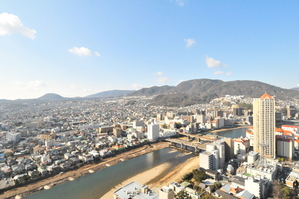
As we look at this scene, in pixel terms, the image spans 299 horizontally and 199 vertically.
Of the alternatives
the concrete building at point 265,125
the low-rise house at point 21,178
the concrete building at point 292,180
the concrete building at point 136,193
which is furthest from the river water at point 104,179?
the concrete building at point 292,180

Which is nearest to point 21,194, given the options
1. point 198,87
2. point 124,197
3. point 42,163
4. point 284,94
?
point 42,163

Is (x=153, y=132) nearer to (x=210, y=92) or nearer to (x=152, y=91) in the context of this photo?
(x=210, y=92)

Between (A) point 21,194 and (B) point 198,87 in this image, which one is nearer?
(A) point 21,194

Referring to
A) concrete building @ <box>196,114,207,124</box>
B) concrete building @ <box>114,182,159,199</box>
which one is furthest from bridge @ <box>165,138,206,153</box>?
concrete building @ <box>196,114,207,124</box>

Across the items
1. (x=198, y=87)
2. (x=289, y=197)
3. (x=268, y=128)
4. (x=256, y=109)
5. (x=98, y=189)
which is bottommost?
(x=98, y=189)

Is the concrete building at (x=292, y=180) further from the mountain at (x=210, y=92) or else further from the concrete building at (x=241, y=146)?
the mountain at (x=210, y=92)

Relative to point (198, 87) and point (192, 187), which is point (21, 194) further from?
point (198, 87)

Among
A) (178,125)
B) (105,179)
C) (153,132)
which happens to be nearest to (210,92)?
(178,125)
